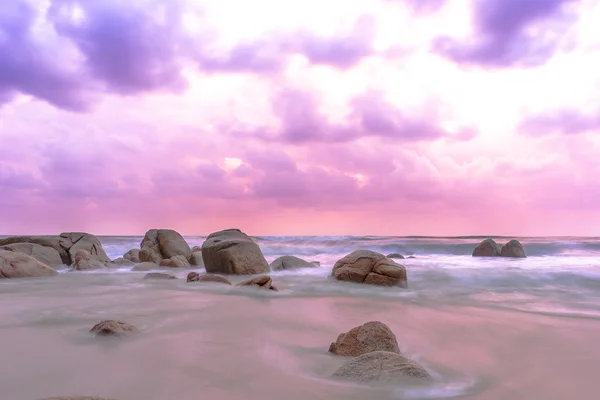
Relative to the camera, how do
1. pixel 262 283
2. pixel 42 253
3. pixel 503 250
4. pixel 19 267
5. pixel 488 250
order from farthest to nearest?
pixel 488 250 → pixel 503 250 → pixel 42 253 → pixel 19 267 → pixel 262 283

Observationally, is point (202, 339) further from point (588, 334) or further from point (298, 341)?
point (588, 334)

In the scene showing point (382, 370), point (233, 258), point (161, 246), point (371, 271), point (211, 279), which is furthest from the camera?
point (161, 246)

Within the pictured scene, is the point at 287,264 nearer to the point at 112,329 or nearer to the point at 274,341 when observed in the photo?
the point at 274,341

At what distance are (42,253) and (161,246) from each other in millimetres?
3124

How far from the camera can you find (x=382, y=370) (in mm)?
2490

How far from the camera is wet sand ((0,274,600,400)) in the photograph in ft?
7.89

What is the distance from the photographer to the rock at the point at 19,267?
797 cm

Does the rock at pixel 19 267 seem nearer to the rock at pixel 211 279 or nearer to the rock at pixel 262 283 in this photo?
the rock at pixel 211 279

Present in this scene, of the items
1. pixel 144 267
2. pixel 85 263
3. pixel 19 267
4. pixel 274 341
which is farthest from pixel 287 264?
pixel 274 341

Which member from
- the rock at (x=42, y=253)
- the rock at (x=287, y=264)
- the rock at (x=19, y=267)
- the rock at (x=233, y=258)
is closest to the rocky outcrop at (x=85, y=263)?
the rock at (x=42, y=253)

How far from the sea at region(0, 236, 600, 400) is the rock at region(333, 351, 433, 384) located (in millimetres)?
76

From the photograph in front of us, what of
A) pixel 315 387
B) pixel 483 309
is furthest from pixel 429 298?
pixel 315 387

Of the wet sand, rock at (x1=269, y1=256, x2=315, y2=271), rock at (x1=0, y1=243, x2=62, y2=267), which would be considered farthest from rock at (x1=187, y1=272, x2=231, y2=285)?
rock at (x1=0, y1=243, x2=62, y2=267)

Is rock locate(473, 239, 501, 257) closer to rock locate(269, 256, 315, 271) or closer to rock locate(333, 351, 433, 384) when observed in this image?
rock locate(269, 256, 315, 271)
